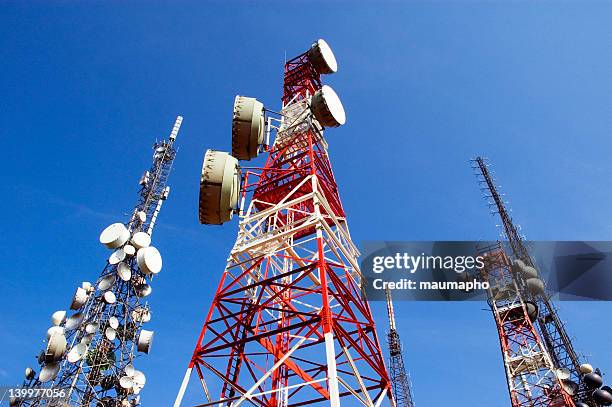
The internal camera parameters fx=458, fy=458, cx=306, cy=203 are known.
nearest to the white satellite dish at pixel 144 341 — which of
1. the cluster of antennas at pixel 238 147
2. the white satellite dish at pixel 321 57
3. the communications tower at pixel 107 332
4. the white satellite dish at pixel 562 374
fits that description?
the communications tower at pixel 107 332

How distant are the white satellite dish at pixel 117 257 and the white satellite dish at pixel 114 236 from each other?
0.79m

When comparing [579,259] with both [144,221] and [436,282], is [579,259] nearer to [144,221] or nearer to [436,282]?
[436,282]

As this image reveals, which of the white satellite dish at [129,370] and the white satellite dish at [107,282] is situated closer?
the white satellite dish at [129,370]

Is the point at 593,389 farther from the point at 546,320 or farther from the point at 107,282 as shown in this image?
the point at 107,282

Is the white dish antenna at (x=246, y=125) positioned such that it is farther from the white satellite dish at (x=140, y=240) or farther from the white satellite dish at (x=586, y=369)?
the white satellite dish at (x=586, y=369)

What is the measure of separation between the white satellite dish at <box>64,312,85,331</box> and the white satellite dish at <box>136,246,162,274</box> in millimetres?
5870

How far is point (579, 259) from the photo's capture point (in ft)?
81.8

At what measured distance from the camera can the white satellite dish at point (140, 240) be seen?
3866cm

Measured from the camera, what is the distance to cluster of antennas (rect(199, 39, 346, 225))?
17.3 meters

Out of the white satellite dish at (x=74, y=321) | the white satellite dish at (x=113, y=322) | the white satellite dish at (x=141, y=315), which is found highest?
the white satellite dish at (x=141, y=315)

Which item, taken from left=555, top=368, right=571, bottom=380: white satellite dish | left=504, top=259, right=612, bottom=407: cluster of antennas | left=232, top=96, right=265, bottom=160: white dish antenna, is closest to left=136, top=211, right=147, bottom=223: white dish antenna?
left=232, top=96, right=265, bottom=160: white dish antenna

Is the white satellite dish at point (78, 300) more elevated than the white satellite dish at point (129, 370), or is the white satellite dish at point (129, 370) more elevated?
the white satellite dish at point (78, 300)

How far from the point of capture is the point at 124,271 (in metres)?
37.6

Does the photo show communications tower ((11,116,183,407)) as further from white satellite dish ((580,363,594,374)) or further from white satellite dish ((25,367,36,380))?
white satellite dish ((580,363,594,374))
